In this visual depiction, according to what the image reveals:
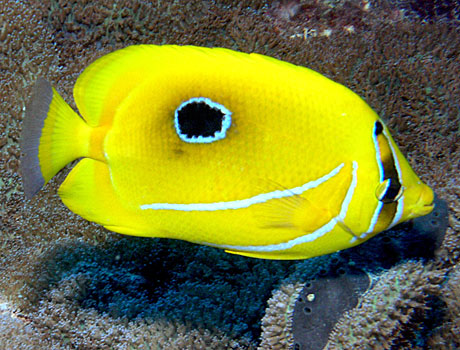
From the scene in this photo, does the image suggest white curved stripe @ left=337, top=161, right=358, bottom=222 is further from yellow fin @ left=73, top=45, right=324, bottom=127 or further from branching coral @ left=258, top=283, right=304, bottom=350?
branching coral @ left=258, top=283, right=304, bottom=350

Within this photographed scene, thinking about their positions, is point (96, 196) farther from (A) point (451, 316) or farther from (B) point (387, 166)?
(A) point (451, 316)

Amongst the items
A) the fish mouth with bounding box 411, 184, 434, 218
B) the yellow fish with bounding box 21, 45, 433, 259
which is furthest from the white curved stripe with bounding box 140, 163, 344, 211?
the fish mouth with bounding box 411, 184, 434, 218

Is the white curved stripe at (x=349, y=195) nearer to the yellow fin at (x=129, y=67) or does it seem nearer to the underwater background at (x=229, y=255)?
the yellow fin at (x=129, y=67)

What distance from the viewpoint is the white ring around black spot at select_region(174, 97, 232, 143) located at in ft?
3.02

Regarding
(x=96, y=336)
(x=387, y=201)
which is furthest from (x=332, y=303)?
(x=96, y=336)

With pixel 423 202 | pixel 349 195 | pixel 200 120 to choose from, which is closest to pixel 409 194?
pixel 423 202

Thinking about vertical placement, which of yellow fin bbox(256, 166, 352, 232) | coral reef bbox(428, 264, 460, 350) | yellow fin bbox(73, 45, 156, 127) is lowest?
coral reef bbox(428, 264, 460, 350)

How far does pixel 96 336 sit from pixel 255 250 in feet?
3.43

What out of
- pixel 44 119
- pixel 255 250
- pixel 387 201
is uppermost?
pixel 44 119

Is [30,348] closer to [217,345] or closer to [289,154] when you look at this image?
[217,345]

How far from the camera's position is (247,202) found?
0.95m

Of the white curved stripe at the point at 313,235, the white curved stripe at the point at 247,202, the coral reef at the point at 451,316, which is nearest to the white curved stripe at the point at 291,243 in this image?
the white curved stripe at the point at 313,235

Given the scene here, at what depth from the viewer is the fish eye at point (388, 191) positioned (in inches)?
35.6

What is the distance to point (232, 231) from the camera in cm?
98
